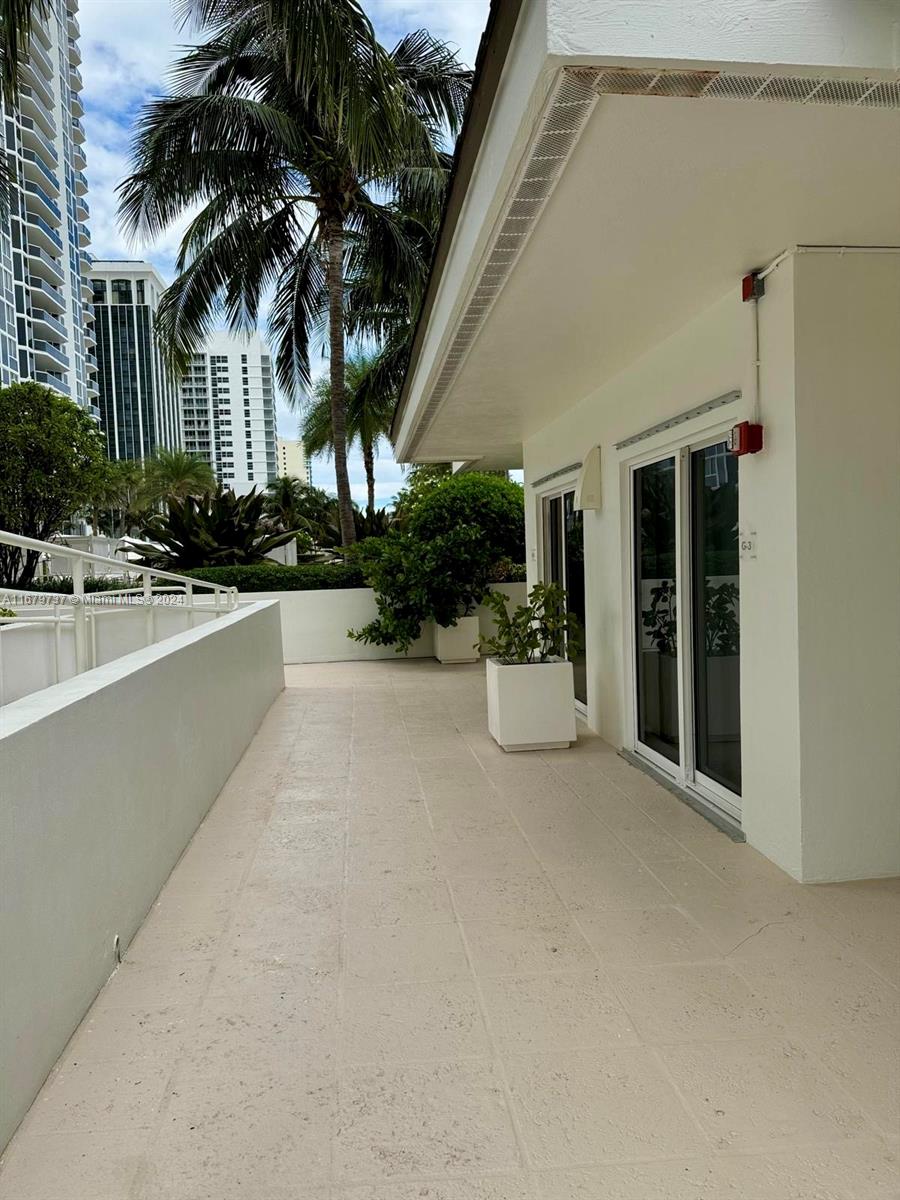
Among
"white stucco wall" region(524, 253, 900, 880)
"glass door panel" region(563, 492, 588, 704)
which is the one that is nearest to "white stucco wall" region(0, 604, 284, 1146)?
"white stucco wall" region(524, 253, 900, 880)

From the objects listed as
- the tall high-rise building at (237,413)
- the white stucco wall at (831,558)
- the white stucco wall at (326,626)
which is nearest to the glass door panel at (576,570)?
the white stucco wall at (831,558)

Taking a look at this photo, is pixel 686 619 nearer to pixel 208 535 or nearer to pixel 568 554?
pixel 568 554

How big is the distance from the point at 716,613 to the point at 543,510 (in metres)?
4.38

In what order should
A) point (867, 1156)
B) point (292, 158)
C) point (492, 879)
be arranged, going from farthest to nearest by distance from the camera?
1. point (292, 158)
2. point (492, 879)
3. point (867, 1156)

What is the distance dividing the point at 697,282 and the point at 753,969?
2860mm

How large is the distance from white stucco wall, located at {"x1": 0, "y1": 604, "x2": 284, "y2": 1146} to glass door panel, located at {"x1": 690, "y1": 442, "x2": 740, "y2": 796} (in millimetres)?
2807

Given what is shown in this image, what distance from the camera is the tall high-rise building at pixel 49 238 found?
50344 millimetres

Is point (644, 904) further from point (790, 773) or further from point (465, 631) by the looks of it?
point (465, 631)

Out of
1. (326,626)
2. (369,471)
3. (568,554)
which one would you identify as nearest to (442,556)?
(326,626)

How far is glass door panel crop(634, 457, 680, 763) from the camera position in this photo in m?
5.37

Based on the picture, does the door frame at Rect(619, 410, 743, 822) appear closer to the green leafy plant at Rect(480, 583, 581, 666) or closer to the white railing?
the green leafy plant at Rect(480, 583, 581, 666)

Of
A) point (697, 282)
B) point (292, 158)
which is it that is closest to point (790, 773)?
point (697, 282)

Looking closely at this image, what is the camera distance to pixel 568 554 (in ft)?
26.7

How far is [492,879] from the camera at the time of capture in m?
3.89
